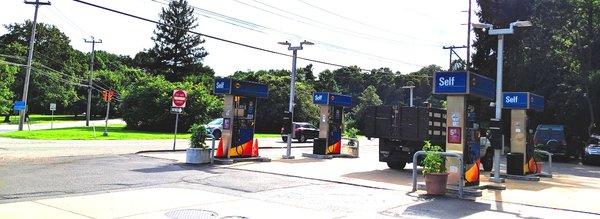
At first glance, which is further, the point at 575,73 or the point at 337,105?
the point at 575,73

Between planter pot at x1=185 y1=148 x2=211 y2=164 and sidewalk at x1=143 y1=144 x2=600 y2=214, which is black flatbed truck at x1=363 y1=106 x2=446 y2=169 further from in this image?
planter pot at x1=185 y1=148 x2=211 y2=164

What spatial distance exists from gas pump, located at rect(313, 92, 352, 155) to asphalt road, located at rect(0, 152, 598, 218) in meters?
7.18

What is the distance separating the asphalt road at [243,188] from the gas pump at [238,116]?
2.55 m

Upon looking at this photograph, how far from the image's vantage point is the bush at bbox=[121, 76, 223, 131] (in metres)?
44.5

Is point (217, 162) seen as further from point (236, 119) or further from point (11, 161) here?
point (11, 161)

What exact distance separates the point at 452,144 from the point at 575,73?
73.5 ft

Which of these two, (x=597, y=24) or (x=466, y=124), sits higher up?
(x=597, y=24)

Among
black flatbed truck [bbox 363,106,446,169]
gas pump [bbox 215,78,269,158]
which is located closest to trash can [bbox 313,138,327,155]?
gas pump [bbox 215,78,269,158]

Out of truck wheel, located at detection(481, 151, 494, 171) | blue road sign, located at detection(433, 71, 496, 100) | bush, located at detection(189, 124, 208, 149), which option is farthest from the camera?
truck wheel, located at detection(481, 151, 494, 171)

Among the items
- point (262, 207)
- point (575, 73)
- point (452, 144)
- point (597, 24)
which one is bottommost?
point (262, 207)

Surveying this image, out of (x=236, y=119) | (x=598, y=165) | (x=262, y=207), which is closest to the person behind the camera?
(x=262, y=207)

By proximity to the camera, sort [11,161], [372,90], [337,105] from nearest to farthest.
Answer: [11,161] < [337,105] < [372,90]

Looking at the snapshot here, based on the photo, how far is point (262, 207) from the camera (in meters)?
8.62

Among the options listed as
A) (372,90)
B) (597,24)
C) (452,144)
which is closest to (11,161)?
(452,144)
